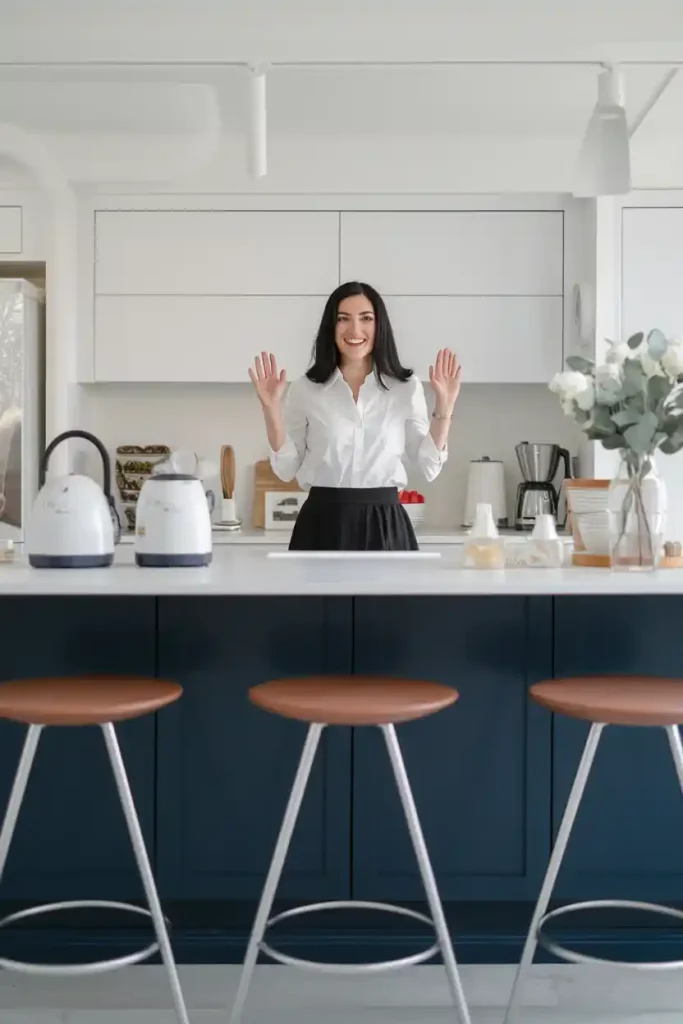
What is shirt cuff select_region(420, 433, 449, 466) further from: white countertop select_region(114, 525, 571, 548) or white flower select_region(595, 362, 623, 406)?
white countertop select_region(114, 525, 571, 548)

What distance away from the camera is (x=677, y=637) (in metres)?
2.29

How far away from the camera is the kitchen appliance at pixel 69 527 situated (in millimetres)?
2250

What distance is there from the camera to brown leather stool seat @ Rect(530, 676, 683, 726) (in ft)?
6.04

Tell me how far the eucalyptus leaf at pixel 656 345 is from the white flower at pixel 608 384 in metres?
0.09

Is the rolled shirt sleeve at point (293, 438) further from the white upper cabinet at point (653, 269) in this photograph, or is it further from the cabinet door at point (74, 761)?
the white upper cabinet at point (653, 269)

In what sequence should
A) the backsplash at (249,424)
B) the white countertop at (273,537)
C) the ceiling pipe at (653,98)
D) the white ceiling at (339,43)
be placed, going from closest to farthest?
the white ceiling at (339,43), the ceiling pipe at (653,98), the white countertop at (273,537), the backsplash at (249,424)

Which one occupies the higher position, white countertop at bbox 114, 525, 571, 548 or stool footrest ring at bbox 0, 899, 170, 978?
white countertop at bbox 114, 525, 571, 548

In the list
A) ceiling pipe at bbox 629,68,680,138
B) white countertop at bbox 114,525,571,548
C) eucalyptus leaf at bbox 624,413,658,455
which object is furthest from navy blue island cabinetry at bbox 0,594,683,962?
ceiling pipe at bbox 629,68,680,138

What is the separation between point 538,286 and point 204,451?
1.53m

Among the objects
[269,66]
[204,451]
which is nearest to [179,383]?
[204,451]

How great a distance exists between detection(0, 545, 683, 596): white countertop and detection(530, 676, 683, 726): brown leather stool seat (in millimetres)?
174

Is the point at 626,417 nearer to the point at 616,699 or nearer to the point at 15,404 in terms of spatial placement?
the point at 616,699

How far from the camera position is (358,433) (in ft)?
10.7

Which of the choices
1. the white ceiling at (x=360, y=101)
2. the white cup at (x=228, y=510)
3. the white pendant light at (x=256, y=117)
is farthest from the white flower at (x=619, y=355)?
the white cup at (x=228, y=510)
